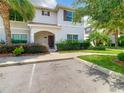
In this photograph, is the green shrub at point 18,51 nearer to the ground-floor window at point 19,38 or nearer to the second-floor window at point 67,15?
the ground-floor window at point 19,38

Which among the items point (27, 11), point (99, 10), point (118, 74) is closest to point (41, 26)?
point (27, 11)

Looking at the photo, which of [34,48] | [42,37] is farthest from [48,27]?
[34,48]

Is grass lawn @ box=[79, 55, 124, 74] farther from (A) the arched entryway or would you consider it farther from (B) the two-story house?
(A) the arched entryway

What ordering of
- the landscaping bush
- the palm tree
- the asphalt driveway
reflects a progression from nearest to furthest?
the asphalt driveway, the palm tree, the landscaping bush

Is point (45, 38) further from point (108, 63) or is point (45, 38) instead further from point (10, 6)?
point (108, 63)

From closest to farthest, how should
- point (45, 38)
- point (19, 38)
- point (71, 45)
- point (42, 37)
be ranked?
point (19, 38) < point (71, 45) < point (42, 37) < point (45, 38)

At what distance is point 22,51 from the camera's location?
14500mm

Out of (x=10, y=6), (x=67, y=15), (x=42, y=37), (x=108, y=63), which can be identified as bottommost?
(x=108, y=63)

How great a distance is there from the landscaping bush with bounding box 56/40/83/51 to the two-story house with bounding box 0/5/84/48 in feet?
4.05

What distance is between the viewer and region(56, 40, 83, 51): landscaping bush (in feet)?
64.2

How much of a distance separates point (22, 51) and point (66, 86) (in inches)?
386

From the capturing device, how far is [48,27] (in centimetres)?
1966

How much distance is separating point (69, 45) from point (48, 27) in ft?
13.5

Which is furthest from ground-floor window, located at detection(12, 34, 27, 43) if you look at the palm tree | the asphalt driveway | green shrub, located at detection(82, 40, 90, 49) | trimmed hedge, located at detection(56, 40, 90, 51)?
the asphalt driveway
